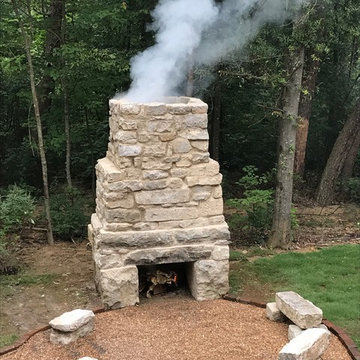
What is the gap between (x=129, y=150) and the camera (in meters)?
5.90

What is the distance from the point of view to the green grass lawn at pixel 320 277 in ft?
19.9

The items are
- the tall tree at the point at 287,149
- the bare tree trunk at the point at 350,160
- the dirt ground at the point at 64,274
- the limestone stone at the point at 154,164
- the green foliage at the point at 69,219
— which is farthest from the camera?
the bare tree trunk at the point at 350,160

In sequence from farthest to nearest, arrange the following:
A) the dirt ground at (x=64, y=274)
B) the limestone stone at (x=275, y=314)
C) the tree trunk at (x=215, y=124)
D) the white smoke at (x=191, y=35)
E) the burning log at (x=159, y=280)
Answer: the tree trunk at (x=215, y=124) < the white smoke at (x=191, y=35) < the burning log at (x=159, y=280) < the dirt ground at (x=64, y=274) < the limestone stone at (x=275, y=314)

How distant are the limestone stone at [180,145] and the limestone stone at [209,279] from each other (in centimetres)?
132

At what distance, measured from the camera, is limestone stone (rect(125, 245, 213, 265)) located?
603 cm

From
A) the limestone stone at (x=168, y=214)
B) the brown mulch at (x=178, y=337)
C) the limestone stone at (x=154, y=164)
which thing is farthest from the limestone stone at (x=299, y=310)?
the limestone stone at (x=154, y=164)

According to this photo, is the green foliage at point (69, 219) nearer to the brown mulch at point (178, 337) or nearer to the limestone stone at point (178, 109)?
the brown mulch at point (178, 337)

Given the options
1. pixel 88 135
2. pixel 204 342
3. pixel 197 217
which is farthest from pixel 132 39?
pixel 204 342

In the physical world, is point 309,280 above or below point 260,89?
below

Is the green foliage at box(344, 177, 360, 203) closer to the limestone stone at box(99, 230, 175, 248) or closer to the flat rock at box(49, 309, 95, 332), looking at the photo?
the limestone stone at box(99, 230, 175, 248)

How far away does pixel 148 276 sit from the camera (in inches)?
255

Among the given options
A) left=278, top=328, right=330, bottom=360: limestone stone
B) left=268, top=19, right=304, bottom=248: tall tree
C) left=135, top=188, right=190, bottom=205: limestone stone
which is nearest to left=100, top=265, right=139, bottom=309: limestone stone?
left=135, top=188, right=190, bottom=205: limestone stone

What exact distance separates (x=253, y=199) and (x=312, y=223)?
2.02 metres

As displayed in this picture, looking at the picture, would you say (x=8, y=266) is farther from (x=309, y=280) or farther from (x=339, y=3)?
(x=339, y=3)
